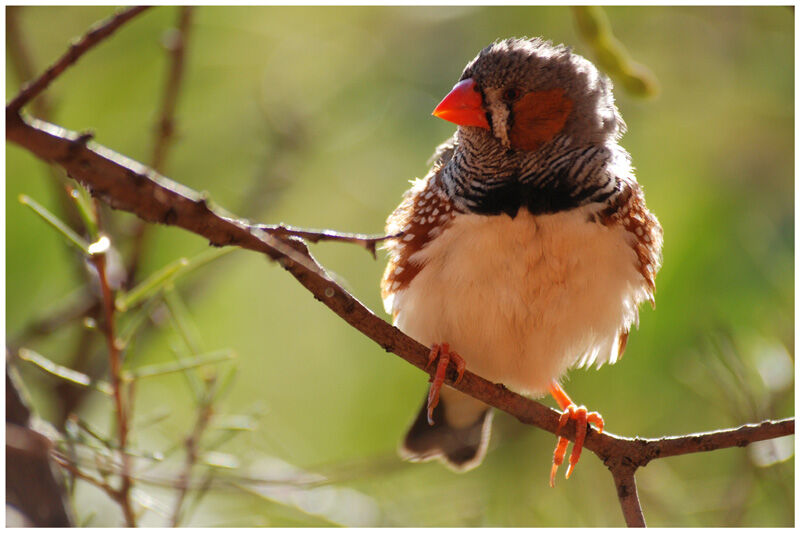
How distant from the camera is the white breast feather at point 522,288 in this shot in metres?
1.88

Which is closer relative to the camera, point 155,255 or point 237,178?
point 155,255

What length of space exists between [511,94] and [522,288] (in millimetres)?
455

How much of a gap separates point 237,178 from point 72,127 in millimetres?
719

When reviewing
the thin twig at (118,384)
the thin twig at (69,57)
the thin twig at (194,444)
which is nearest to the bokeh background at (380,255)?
the thin twig at (194,444)

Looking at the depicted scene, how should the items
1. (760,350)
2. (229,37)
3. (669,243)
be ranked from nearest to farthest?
(760,350), (669,243), (229,37)

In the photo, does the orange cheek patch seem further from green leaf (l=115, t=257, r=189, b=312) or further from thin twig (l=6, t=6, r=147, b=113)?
thin twig (l=6, t=6, r=147, b=113)

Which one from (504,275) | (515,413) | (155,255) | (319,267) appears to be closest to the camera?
(319,267)

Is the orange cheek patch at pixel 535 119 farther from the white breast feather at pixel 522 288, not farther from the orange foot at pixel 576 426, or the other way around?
the orange foot at pixel 576 426

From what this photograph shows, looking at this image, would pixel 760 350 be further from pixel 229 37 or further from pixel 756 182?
pixel 229 37

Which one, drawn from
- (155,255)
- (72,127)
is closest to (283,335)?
(155,255)

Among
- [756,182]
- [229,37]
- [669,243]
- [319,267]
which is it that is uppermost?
[229,37]

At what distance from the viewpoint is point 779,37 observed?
3.38 m

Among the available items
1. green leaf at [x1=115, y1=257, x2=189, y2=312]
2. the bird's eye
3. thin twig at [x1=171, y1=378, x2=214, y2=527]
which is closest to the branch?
green leaf at [x1=115, y1=257, x2=189, y2=312]

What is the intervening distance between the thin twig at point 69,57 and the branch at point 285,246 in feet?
0.07
